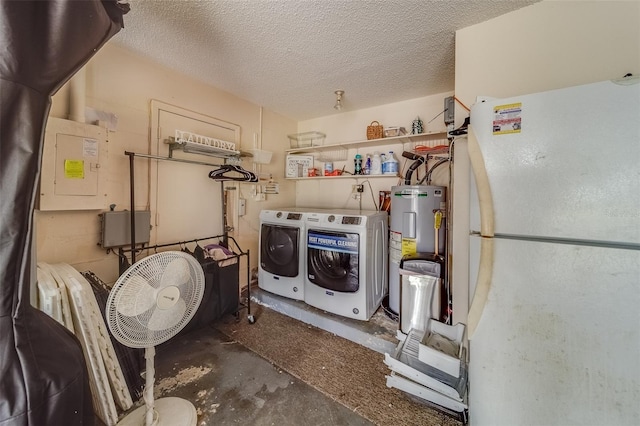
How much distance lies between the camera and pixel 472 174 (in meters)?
1.04

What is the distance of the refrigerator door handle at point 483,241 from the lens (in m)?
0.96

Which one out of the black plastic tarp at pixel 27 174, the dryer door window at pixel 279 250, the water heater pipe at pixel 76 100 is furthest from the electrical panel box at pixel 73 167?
the dryer door window at pixel 279 250

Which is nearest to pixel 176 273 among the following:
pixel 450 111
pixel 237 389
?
pixel 237 389

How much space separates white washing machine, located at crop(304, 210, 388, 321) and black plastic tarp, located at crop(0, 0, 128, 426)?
178cm

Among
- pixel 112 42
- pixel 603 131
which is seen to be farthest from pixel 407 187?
pixel 112 42

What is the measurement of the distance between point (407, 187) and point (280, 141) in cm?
199

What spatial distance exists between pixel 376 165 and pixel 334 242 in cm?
119

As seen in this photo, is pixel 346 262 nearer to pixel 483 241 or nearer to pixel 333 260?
pixel 333 260

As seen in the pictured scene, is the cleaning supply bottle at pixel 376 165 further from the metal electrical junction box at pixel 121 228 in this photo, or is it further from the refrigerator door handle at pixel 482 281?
the metal electrical junction box at pixel 121 228

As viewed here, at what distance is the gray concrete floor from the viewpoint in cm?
138

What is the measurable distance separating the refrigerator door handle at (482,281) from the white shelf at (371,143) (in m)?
1.81

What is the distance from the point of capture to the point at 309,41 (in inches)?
68.2

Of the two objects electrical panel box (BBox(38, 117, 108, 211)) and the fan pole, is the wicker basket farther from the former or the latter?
the fan pole

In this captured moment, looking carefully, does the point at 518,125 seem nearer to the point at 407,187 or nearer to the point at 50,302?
the point at 407,187
